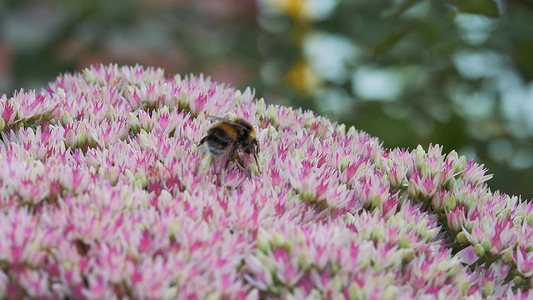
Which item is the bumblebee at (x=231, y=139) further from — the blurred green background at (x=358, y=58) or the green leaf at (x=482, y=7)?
the blurred green background at (x=358, y=58)

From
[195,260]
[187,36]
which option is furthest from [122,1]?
[195,260]

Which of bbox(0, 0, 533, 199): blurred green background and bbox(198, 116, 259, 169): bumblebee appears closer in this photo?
bbox(198, 116, 259, 169): bumblebee

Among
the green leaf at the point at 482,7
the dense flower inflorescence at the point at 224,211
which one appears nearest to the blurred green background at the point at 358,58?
the green leaf at the point at 482,7

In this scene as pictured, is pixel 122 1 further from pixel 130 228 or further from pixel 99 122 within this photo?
pixel 130 228

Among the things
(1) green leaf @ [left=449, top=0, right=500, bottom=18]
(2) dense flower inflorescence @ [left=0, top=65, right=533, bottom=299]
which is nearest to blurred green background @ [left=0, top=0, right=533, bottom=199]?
(1) green leaf @ [left=449, top=0, right=500, bottom=18]

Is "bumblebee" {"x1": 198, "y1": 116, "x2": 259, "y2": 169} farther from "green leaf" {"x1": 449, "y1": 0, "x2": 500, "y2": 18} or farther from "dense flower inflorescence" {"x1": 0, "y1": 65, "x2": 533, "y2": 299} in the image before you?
"green leaf" {"x1": 449, "y1": 0, "x2": 500, "y2": 18}

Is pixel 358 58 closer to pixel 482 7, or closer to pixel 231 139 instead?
pixel 482 7

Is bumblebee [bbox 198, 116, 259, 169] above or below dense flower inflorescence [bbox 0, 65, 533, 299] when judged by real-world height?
above
